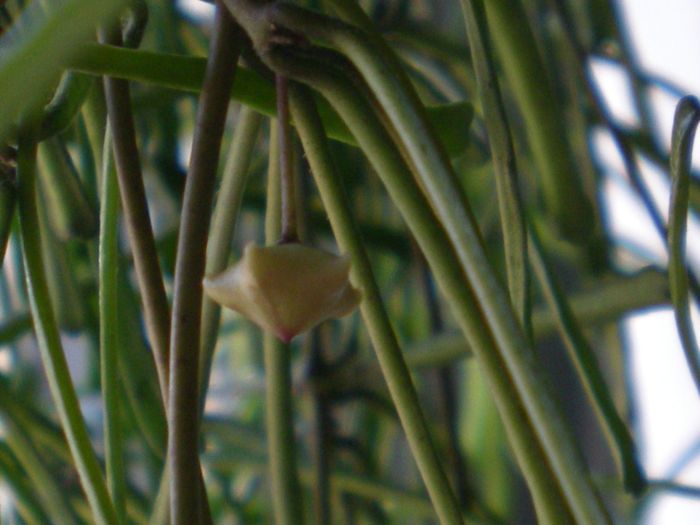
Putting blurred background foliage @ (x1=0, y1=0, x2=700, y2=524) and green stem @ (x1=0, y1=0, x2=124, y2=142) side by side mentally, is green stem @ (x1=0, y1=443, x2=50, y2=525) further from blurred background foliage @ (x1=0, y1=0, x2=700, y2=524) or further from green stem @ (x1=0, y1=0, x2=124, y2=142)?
green stem @ (x1=0, y1=0, x2=124, y2=142)

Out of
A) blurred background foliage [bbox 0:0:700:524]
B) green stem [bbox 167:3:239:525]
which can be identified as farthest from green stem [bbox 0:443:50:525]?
green stem [bbox 167:3:239:525]

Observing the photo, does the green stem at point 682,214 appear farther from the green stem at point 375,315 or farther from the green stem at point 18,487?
the green stem at point 18,487

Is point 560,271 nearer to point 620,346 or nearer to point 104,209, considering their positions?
point 620,346

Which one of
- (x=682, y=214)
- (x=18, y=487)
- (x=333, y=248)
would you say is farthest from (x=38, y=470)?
(x=333, y=248)

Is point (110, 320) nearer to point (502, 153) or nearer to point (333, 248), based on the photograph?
point (502, 153)

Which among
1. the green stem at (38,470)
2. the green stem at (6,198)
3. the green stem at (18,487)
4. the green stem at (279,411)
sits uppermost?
the green stem at (6,198)

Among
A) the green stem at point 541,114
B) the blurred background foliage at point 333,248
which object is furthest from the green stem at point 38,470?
the green stem at point 541,114
